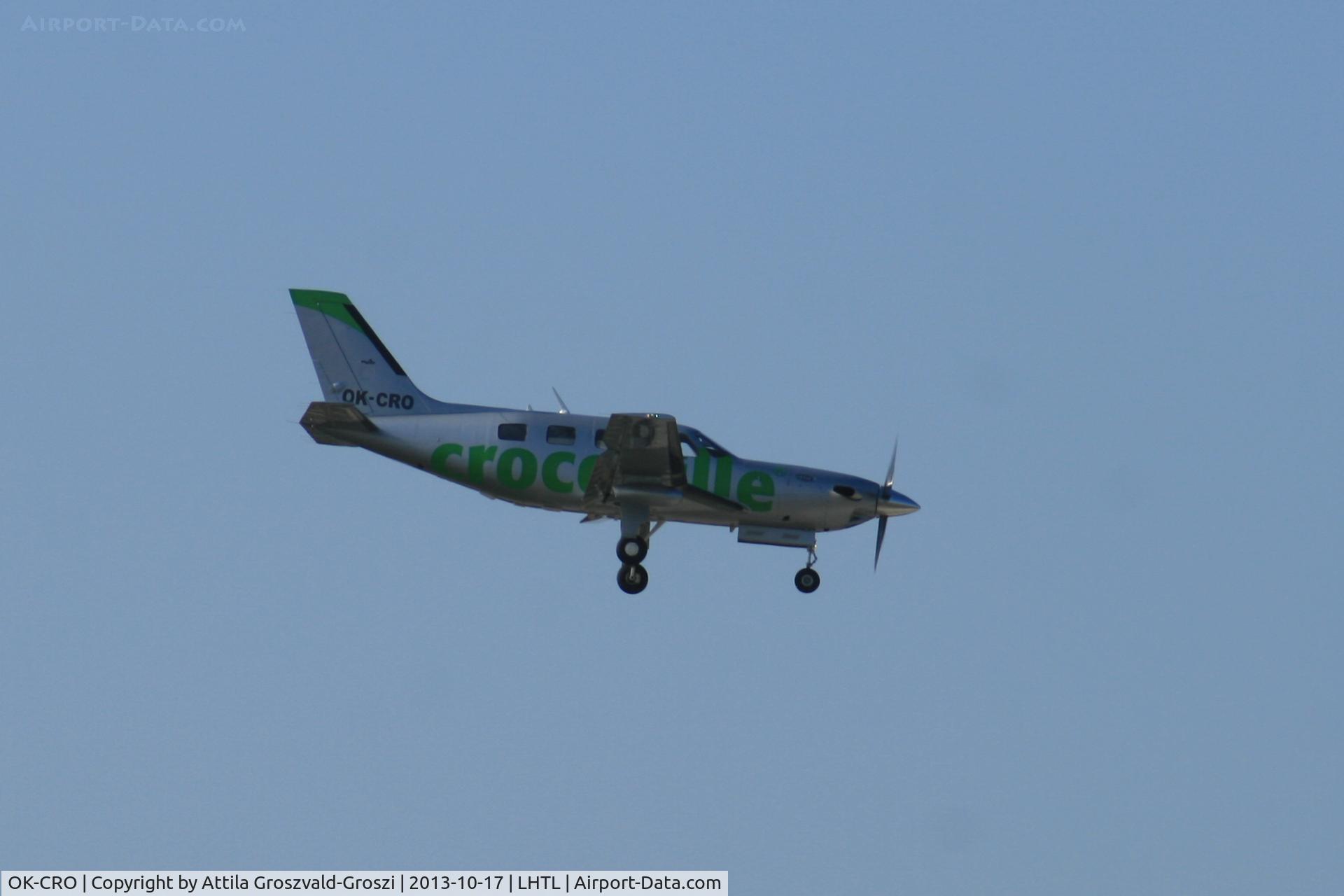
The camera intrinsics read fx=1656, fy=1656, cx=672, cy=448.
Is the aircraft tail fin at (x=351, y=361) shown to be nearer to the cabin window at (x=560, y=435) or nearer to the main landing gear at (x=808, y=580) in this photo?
the cabin window at (x=560, y=435)

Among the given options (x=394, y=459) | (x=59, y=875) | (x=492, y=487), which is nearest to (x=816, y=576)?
(x=492, y=487)

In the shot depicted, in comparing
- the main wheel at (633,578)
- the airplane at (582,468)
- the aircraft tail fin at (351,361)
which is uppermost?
Result: the aircraft tail fin at (351,361)

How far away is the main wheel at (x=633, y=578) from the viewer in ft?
101

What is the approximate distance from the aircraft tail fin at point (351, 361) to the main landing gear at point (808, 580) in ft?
25.4

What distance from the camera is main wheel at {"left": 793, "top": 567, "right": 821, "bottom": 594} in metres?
31.9

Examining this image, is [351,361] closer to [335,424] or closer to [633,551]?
[335,424]

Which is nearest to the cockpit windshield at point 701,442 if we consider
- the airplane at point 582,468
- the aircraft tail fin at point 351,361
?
the airplane at point 582,468

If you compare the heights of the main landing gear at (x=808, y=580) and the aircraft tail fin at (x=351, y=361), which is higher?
the aircraft tail fin at (x=351, y=361)

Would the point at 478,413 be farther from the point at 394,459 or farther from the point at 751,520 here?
the point at 751,520

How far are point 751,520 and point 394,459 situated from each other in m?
6.93

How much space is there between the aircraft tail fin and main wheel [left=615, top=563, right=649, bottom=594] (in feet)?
16.4

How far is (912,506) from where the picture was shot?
32281 millimetres

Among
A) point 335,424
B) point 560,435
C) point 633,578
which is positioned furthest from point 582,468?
point 335,424

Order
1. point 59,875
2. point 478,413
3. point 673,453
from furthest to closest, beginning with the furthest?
point 478,413, point 673,453, point 59,875
